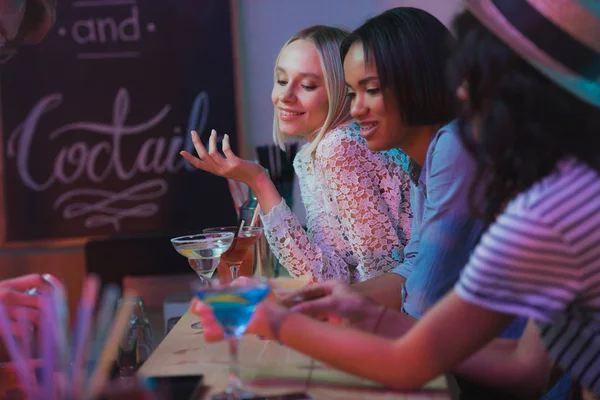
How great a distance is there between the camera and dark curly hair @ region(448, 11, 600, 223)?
3.84ft

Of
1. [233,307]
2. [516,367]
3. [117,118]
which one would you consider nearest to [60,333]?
[233,307]

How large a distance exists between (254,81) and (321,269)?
2.42 metres

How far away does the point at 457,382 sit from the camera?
1906 mm

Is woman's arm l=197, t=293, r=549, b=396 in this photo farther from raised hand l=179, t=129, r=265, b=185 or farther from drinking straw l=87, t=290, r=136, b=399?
raised hand l=179, t=129, r=265, b=185

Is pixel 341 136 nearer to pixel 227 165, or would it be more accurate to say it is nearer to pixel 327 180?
pixel 327 180

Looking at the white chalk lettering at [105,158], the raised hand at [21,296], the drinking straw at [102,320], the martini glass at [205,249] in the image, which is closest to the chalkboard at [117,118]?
the white chalk lettering at [105,158]

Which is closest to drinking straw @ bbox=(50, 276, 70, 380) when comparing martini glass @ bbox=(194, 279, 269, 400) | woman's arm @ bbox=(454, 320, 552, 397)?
martini glass @ bbox=(194, 279, 269, 400)

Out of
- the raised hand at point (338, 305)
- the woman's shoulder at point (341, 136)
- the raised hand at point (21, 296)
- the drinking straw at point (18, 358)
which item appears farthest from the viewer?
the woman's shoulder at point (341, 136)

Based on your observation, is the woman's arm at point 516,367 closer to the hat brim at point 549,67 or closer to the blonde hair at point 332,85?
the hat brim at point 549,67

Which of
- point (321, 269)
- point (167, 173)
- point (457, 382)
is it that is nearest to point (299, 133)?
point (321, 269)

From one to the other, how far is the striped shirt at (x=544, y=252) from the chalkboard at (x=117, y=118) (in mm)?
3685

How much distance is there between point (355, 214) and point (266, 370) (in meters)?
1.09

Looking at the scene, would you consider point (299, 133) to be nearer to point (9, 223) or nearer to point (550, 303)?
point (550, 303)

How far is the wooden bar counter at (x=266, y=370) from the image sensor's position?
131 cm
